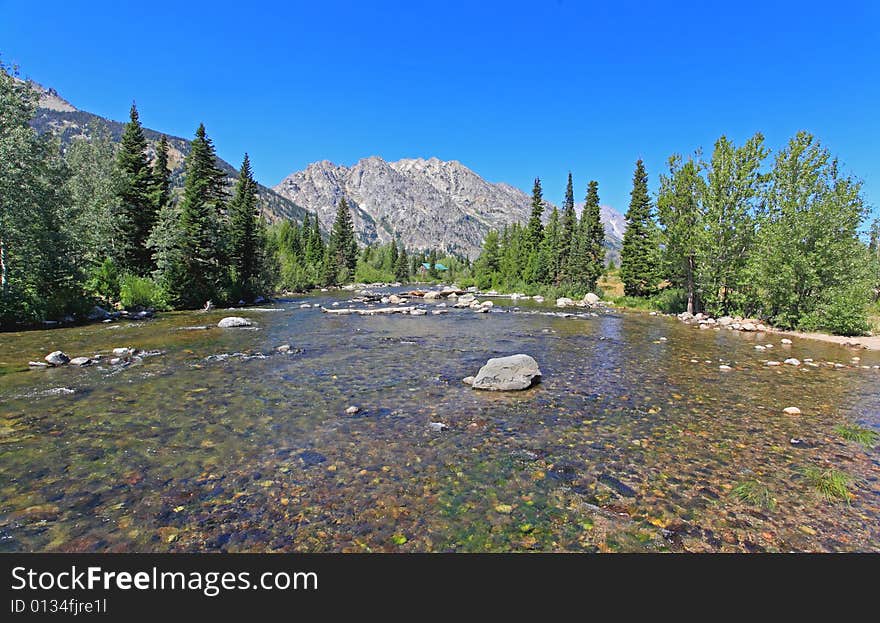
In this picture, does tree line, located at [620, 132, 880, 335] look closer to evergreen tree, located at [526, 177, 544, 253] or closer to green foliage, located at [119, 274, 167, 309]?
evergreen tree, located at [526, 177, 544, 253]

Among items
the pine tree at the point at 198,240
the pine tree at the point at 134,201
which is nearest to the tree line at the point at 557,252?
the pine tree at the point at 198,240

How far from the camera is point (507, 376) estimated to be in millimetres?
11898

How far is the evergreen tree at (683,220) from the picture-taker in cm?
3250

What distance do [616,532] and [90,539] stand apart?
20.9 feet

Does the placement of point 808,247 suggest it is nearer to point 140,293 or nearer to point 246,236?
point 140,293

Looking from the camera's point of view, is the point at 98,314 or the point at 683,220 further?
the point at 683,220

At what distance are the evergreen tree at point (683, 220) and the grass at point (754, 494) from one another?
3049 cm

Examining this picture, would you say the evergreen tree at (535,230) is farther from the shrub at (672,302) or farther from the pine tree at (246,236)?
the pine tree at (246,236)

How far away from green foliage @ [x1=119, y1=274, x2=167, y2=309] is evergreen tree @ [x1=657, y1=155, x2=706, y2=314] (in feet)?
141

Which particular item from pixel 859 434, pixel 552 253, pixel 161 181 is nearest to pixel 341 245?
pixel 552 253

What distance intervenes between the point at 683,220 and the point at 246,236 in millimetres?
46787
